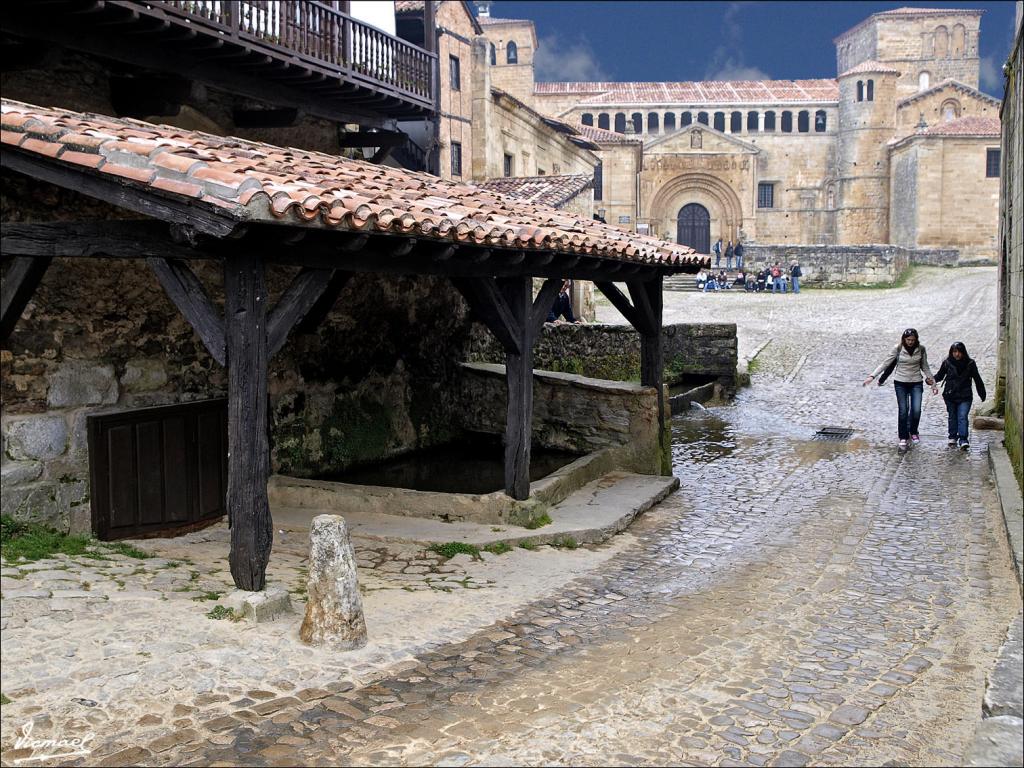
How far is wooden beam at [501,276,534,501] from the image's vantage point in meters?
7.98

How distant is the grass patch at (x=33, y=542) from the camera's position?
6230mm

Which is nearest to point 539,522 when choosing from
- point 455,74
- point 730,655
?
point 730,655

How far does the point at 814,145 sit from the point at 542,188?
3991 centimetres

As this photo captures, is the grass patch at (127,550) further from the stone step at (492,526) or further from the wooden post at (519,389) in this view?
the wooden post at (519,389)

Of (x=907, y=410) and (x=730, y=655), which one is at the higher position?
(x=907, y=410)

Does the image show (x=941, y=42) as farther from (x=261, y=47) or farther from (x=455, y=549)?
(x=455, y=549)

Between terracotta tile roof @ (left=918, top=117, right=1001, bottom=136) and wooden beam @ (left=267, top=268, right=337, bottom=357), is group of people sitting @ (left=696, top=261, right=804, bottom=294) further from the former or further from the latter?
wooden beam @ (left=267, top=268, right=337, bottom=357)

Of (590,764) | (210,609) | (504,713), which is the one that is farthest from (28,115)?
(590,764)

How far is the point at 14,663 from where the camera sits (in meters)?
4.64

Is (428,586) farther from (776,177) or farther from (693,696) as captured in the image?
(776,177)

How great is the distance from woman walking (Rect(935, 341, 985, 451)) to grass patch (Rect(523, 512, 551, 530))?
6265 millimetres

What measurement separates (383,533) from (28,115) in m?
3.87

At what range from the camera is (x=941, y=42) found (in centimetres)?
5903

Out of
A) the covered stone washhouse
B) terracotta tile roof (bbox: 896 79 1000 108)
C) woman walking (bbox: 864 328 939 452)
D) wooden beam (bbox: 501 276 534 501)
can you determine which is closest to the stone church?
terracotta tile roof (bbox: 896 79 1000 108)
